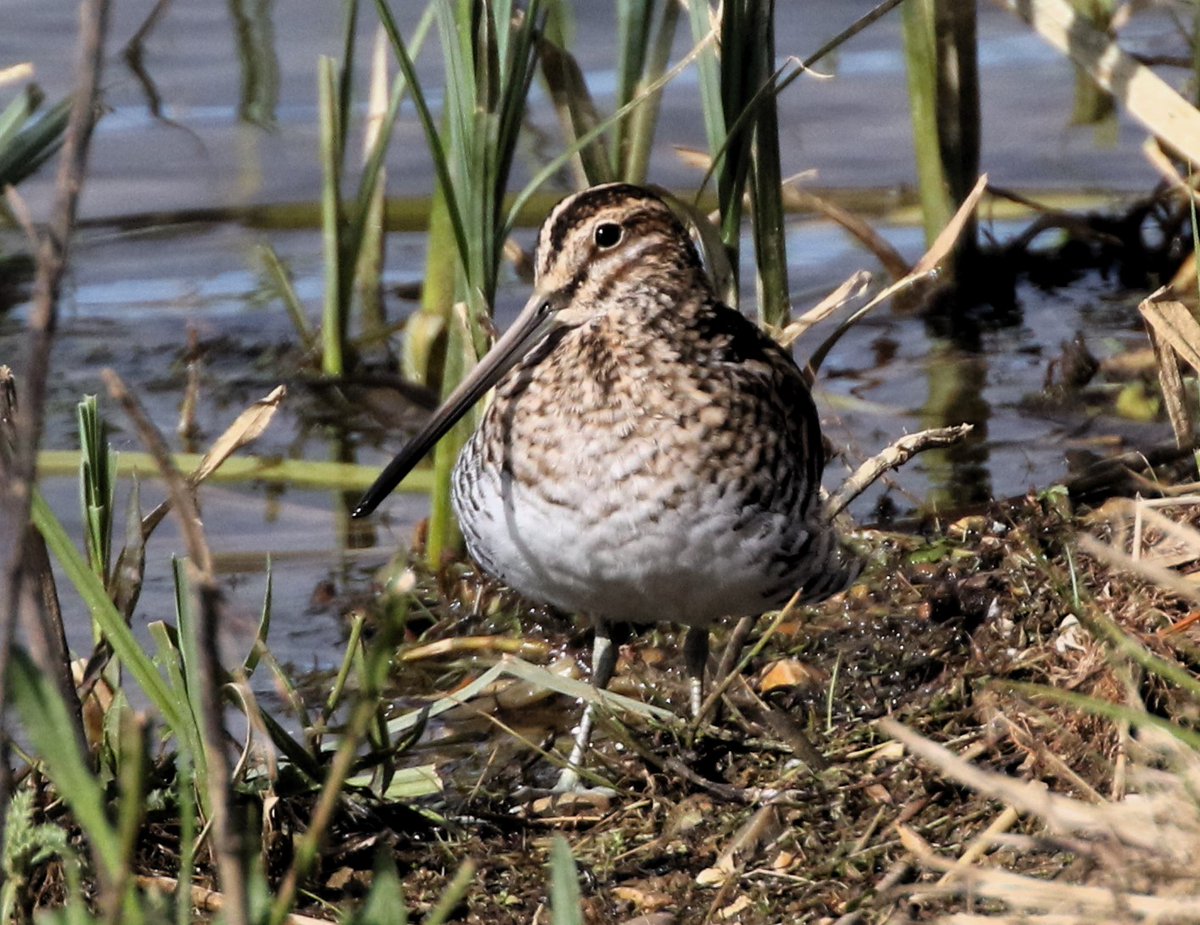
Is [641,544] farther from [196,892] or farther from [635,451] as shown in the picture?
[196,892]

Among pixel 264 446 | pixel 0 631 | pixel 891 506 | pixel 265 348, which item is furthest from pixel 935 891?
pixel 265 348

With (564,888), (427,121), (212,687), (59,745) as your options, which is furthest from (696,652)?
(212,687)

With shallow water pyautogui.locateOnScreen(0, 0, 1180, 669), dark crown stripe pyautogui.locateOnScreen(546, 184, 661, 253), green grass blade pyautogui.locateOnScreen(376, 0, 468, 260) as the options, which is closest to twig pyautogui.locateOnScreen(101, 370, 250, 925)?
dark crown stripe pyautogui.locateOnScreen(546, 184, 661, 253)

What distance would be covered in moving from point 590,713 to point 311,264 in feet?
10.6

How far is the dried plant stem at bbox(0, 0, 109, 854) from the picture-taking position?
1.40 m

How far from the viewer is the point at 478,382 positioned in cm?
333

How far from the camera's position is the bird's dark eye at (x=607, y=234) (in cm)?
323

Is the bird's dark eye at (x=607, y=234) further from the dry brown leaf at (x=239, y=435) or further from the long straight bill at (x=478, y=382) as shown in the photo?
the dry brown leaf at (x=239, y=435)

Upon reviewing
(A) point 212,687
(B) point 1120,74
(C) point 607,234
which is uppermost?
(B) point 1120,74

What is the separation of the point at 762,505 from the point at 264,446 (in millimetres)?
2123

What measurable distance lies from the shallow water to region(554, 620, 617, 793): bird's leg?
26.7 inches

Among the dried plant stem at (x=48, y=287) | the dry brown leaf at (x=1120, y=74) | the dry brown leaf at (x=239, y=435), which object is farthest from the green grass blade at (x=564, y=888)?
the dry brown leaf at (x=1120, y=74)

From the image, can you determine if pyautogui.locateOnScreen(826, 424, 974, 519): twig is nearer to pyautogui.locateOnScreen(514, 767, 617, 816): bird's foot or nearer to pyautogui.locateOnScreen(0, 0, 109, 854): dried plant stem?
pyautogui.locateOnScreen(514, 767, 617, 816): bird's foot

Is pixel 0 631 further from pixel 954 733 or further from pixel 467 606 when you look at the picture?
pixel 467 606
